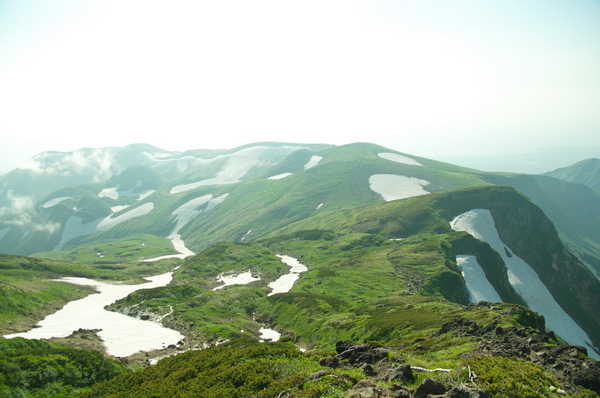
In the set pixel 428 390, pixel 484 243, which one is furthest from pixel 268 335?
pixel 484 243

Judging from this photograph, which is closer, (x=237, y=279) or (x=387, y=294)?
(x=387, y=294)

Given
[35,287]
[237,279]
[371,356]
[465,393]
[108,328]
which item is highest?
[465,393]

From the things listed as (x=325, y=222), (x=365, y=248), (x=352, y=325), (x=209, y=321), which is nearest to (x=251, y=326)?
(x=209, y=321)

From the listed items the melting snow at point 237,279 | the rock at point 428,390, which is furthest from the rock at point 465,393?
the melting snow at point 237,279

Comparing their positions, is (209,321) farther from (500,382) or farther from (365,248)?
(365,248)

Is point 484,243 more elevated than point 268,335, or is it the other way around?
point 484,243

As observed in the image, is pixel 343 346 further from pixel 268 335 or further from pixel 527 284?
pixel 527 284

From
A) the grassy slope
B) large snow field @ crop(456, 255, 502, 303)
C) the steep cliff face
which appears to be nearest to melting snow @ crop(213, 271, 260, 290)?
the grassy slope
